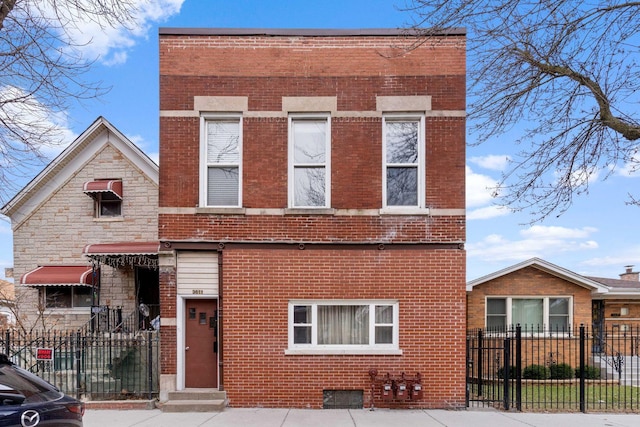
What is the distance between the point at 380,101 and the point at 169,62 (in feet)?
16.0

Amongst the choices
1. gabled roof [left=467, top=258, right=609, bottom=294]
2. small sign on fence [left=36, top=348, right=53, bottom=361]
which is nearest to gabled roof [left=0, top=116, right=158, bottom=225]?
small sign on fence [left=36, top=348, right=53, bottom=361]

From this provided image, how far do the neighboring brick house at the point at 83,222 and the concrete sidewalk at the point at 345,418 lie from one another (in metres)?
7.05

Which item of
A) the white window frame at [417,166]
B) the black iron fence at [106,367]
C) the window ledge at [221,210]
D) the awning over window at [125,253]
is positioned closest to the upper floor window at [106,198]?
the awning over window at [125,253]

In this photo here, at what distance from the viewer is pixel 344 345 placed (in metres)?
9.56

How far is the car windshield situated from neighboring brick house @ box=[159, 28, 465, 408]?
15.2 ft

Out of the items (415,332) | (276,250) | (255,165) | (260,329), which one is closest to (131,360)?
(260,329)

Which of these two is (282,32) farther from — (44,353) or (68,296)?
(68,296)

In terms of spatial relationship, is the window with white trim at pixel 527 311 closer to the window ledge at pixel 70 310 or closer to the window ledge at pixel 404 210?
the window ledge at pixel 404 210

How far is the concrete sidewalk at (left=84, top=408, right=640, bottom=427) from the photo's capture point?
319 inches

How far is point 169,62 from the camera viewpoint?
9.82 meters

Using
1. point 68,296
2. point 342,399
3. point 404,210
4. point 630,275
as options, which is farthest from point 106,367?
point 630,275

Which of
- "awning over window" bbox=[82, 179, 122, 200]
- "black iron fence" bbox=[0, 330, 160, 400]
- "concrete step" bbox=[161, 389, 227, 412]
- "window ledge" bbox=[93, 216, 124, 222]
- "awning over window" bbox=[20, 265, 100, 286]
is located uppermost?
"awning over window" bbox=[82, 179, 122, 200]

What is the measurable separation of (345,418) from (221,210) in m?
5.03

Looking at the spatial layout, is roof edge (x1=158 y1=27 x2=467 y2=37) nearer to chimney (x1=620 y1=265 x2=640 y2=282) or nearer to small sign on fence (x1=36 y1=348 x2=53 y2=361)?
small sign on fence (x1=36 y1=348 x2=53 y2=361)
